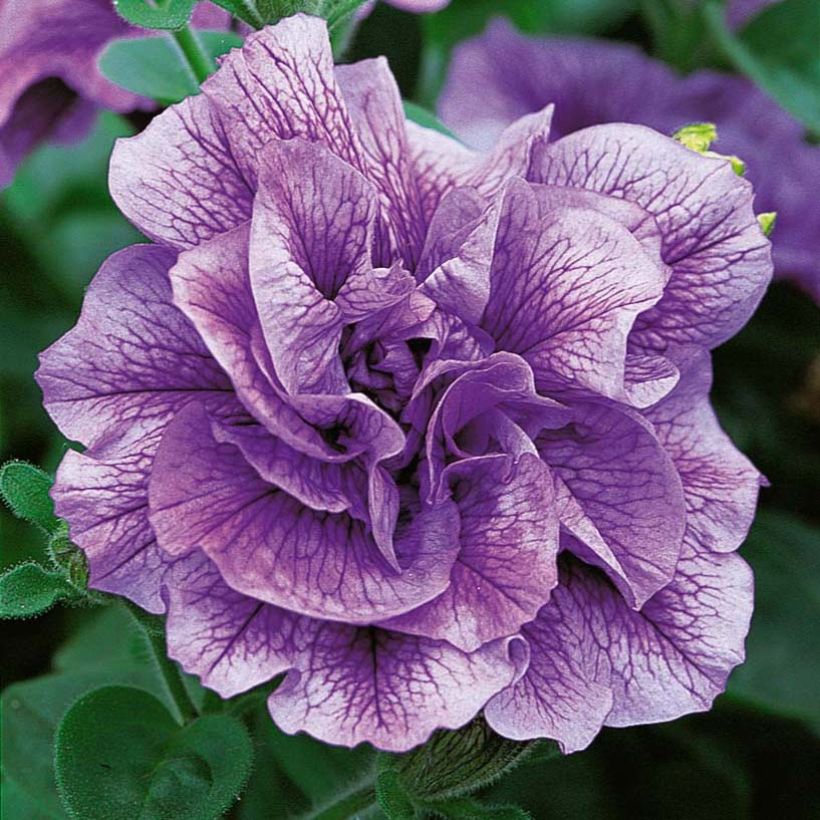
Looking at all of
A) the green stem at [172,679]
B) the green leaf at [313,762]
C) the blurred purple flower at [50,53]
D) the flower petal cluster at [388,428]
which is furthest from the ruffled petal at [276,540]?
the blurred purple flower at [50,53]

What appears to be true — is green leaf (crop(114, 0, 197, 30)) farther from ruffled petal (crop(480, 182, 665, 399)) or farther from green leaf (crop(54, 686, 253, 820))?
green leaf (crop(54, 686, 253, 820))

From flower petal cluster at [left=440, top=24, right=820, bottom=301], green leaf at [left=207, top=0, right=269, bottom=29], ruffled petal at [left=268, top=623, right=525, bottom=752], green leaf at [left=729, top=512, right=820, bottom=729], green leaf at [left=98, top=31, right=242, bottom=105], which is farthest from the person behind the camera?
flower petal cluster at [left=440, top=24, right=820, bottom=301]

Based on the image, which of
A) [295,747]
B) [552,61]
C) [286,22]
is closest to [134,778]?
[295,747]

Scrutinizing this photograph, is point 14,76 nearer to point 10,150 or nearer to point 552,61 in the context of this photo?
point 10,150

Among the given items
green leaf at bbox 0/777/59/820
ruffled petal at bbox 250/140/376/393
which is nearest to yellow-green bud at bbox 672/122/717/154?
ruffled petal at bbox 250/140/376/393

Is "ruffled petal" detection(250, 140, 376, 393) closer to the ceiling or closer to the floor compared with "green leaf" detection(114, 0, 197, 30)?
closer to the floor

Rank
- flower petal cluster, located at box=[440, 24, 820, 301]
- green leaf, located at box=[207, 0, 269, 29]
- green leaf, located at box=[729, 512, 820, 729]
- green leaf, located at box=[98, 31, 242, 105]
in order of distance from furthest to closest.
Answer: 1. flower petal cluster, located at box=[440, 24, 820, 301]
2. green leaf, located at box=[729, 512, 820, 729]
3. green leaf, located at box=[98, 31, 242, 105]
4. green leaf, located at box=[207, 0, 269, 29]

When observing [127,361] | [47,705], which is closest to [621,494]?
[127,361]
